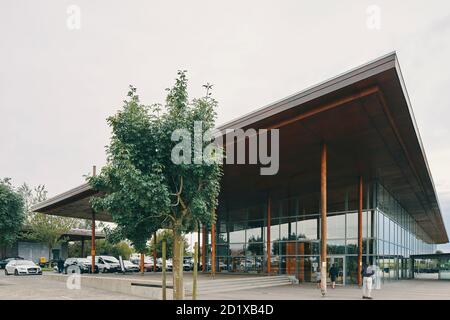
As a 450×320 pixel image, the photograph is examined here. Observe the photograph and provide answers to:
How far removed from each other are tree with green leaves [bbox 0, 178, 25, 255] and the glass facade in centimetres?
1638

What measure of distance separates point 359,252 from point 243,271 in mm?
10783

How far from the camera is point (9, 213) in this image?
2514 centimetres

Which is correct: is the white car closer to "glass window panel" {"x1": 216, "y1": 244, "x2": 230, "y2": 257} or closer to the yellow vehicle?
"glass window panel" {"x1": 216, "y1": 244, "x2": 230, "y2": 257}

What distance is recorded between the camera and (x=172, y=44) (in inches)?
639

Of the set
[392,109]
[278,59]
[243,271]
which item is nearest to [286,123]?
[278,59]

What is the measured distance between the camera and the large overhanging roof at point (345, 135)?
1645cm

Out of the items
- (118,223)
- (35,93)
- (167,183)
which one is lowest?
(118,223)

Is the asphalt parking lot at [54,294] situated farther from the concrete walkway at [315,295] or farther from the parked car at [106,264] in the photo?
the parked car at [106,264]

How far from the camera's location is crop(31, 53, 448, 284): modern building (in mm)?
17625

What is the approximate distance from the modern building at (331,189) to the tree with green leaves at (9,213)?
165 inches

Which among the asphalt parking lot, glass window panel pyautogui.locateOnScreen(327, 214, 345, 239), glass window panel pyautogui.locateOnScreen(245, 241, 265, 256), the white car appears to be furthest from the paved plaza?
the white car

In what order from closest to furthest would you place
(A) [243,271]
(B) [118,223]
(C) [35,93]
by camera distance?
(B) [118,223]
(C) [35,93]
(A) [243,271]
